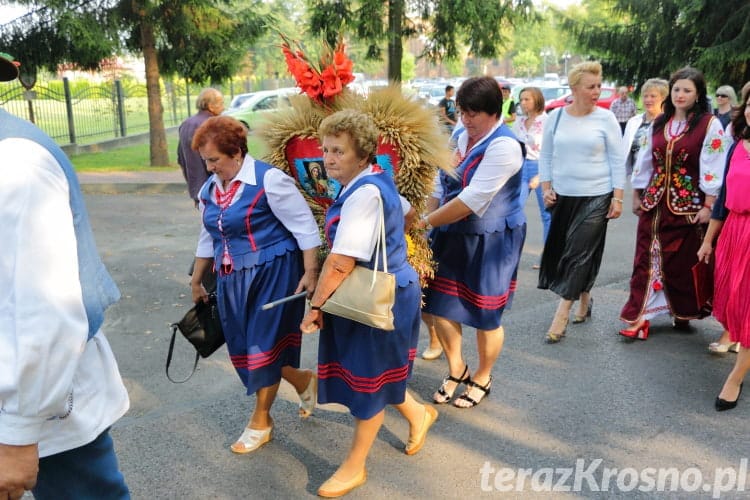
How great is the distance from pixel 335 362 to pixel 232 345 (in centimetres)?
59

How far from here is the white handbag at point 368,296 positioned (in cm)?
274

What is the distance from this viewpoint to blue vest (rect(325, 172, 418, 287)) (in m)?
2.79

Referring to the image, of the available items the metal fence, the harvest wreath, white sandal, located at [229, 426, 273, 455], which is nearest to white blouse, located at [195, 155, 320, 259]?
the harvest wreath

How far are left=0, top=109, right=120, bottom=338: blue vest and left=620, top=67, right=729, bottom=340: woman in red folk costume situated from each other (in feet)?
12.9

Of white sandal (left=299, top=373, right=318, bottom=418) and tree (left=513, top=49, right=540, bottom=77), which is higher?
tree (left=513, top=49, right=540, bottom=77)

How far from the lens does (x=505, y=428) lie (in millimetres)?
3688

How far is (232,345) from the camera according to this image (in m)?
3.40

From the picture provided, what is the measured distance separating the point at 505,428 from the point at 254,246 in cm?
169

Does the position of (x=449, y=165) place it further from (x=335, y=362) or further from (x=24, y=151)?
(x=24, y=151)

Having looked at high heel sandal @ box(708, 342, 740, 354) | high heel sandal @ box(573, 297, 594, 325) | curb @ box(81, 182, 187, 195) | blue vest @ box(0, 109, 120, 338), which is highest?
blue vest @ box(0, 109, 120, 338)

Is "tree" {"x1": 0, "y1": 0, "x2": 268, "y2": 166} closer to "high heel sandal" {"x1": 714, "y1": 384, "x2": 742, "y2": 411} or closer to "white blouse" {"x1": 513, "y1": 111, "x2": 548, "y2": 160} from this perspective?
"white blouse" {"x1": 513, "y1": 111, "x2": 548, "y2": 160}

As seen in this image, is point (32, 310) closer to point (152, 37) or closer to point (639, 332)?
point (639, 332)

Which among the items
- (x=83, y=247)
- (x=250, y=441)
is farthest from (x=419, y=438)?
(x=83, y=247)

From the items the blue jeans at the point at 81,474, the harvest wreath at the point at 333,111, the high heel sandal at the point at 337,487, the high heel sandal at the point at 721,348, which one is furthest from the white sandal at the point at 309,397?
the high heel sandal at the point at 721,348
